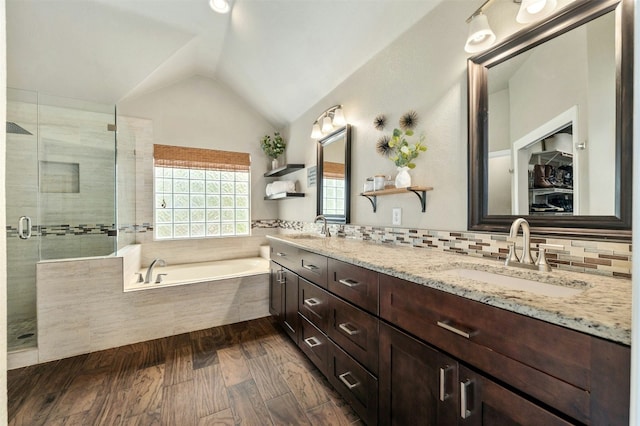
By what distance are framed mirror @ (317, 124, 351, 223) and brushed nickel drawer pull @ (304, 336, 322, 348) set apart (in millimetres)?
1046

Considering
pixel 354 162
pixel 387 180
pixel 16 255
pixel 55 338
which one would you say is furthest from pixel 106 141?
pixel 387 180

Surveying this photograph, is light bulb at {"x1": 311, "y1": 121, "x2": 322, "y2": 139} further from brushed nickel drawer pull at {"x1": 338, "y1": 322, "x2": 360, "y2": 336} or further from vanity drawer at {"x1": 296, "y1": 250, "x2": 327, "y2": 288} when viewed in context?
brushed nickel drawer pull at {"x1": 338, "y1": 322, "x2": 360, "y2": 336}

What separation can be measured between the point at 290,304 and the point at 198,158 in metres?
2.35

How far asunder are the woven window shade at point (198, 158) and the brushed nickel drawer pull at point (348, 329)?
2.85m

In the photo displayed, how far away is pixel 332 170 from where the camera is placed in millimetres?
2646

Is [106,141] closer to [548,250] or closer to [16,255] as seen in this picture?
[16,255]

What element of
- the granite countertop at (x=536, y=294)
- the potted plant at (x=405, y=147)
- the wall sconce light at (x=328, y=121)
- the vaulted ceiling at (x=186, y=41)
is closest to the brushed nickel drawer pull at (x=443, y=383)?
the granite countertop at (x=536, y=294)

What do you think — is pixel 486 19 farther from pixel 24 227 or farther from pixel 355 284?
pixel 24 227

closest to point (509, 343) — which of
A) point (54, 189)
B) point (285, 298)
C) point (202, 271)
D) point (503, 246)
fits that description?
point (503, 246)

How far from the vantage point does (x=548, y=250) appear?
1128 millimetres

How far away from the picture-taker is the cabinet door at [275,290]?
2.46 m

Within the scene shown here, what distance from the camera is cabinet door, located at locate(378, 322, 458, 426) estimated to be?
0.88 meters

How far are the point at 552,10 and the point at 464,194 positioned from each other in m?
0.86

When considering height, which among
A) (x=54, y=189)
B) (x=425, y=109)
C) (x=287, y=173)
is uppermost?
(x=425, y=109)
